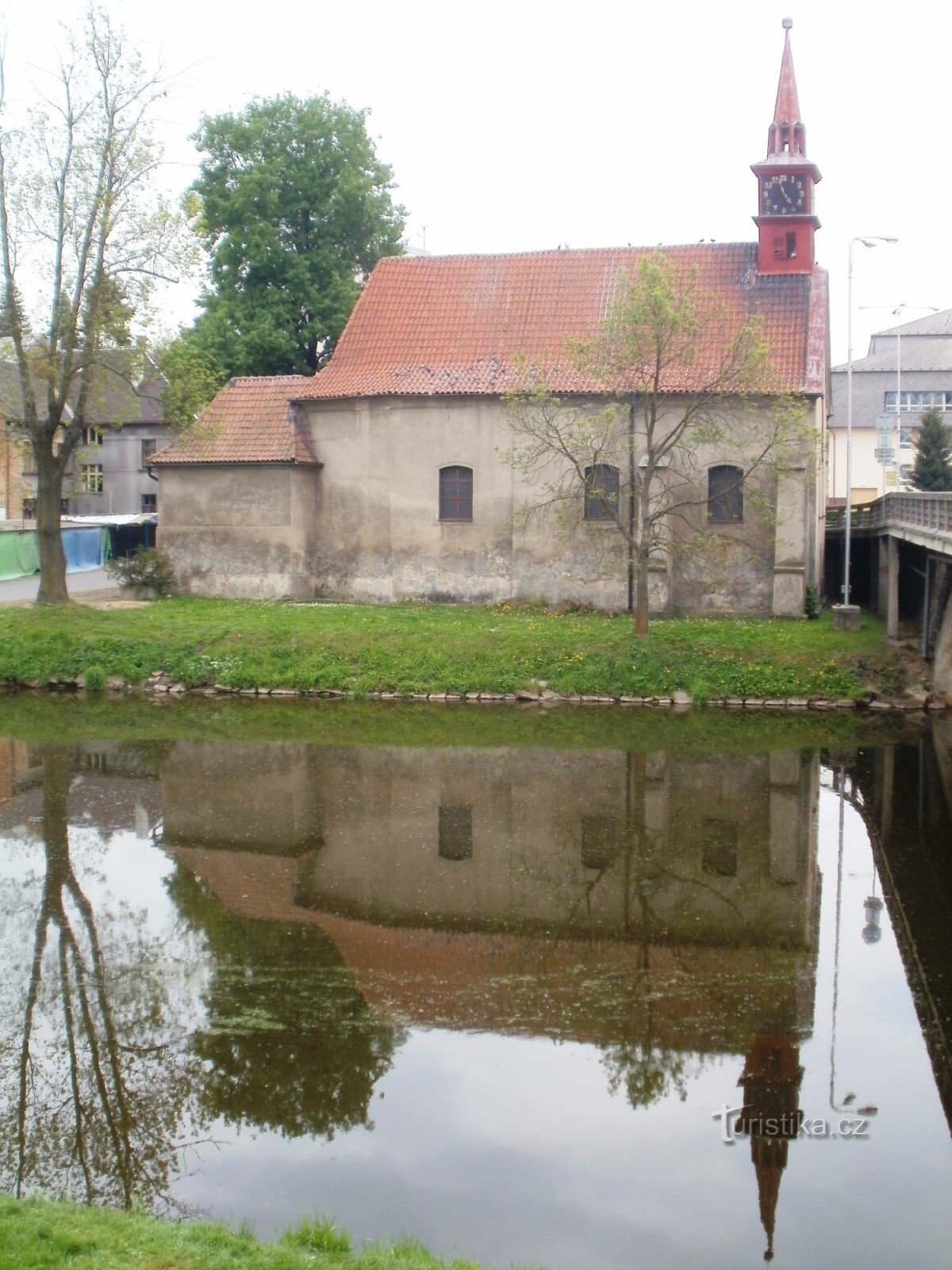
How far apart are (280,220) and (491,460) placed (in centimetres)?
1361

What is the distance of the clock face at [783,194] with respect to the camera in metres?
30.4

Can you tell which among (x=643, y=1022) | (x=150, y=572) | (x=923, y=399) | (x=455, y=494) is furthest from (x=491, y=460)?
(x=923, y=399)

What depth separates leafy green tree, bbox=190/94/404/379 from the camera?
38125 millimetres

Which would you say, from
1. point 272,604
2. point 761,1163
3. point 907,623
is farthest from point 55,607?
point 761,1163

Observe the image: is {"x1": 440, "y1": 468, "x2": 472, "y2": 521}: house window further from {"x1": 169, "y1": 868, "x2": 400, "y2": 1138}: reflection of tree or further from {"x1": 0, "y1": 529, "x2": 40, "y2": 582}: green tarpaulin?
{"x1": 169, "y1": 868, "x2": 400, "y2": 1138}: reflection of tree

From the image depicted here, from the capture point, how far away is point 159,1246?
6031 mm

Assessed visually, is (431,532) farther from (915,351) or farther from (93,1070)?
(915,351)

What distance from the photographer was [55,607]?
28.4 meters

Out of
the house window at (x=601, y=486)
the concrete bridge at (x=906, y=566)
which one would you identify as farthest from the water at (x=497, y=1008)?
the house window at (x=601, y=486)

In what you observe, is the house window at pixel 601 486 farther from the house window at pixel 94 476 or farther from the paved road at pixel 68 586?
the house window at pixel 94 476

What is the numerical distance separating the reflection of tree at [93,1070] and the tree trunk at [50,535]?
18.1 m

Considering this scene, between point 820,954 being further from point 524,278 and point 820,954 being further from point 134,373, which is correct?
point 524,278

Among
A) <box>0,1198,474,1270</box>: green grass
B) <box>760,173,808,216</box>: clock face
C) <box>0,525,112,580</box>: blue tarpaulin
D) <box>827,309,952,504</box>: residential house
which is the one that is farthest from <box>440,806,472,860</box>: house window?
<box>827,309,952,504</box>: residential house

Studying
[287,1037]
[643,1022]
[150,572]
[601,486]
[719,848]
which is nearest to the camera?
[287,1037]
